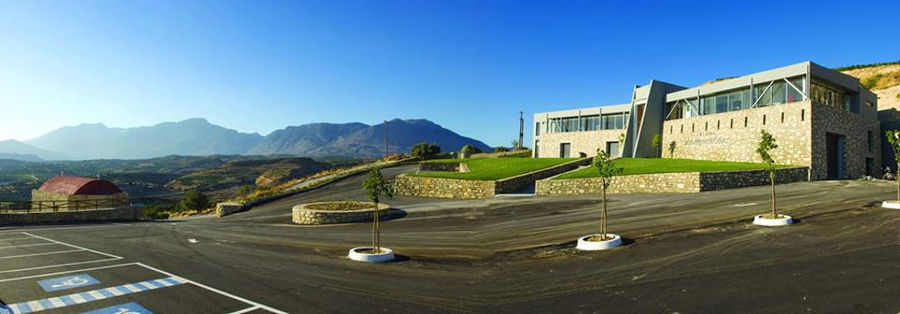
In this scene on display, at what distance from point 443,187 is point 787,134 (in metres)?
30.4

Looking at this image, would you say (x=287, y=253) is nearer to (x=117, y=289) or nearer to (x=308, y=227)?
(x=117, y=289)

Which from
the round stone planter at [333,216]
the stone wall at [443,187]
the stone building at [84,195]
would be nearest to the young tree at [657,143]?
the stone wall at [443,187]

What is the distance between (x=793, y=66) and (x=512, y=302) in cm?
4399

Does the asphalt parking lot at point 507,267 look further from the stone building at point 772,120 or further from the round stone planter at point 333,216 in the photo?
the stone building at point 772,120

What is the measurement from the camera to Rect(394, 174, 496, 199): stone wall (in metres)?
37.5

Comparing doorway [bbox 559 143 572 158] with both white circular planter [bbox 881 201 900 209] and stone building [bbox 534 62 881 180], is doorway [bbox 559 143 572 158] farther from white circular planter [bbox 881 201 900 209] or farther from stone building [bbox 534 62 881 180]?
white circular planter [bbox 881 201 900 209]

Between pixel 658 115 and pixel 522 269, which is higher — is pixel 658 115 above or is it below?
above

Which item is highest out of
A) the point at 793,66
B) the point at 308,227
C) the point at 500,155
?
the point at 793,66

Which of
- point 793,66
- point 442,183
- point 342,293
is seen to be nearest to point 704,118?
point 793,66

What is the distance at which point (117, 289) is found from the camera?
11.1m

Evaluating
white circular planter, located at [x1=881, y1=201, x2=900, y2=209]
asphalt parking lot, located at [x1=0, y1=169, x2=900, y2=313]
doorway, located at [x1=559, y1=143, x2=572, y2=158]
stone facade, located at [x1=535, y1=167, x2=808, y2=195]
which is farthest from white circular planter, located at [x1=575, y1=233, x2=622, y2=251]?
doorway, located at [x1=559, y1=143, x2=572, y2=158]

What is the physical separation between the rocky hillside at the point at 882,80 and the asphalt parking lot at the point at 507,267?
44.2 meters

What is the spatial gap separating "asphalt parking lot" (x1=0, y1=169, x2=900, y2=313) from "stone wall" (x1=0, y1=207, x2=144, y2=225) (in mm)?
11459

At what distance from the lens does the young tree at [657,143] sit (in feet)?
172
